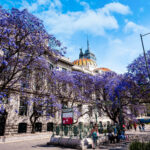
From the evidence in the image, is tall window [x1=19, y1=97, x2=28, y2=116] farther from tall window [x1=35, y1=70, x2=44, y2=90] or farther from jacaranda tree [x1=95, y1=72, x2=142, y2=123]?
jacaranda tree [x1=95, y1=72, x2=142, y2=123]

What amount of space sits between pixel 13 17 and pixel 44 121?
63.3 ft

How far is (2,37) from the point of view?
11273mm

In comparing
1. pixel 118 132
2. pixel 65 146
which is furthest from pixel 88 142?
pixel 118 132

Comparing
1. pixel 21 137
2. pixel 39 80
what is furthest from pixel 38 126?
pixel 39 80

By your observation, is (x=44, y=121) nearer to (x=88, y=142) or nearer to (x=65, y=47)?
(x=88, y=142)

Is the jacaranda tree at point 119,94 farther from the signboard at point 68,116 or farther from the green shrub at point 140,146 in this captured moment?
the green shrub at point 140,146

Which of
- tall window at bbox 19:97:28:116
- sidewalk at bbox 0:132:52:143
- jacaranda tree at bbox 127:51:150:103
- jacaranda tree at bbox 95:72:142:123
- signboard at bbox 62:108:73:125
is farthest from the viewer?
tall window at bbox 19:97:28:116

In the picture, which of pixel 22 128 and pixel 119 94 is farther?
pixel 119 94

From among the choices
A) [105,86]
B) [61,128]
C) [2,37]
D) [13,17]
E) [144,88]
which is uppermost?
[13,17]

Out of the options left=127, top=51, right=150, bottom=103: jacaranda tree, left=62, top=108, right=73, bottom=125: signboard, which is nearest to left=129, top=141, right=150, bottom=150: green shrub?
left=62, top=108, right=73, bottom=125: signboard

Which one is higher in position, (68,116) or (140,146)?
(68,116)

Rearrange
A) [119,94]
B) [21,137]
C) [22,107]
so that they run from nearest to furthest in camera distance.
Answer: [21,137]
[119,94]
[22,107]

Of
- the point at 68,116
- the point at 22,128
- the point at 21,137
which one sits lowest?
the point at 21,137

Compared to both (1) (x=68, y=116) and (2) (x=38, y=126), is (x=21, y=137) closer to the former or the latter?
(2) (x=38, y=126)
